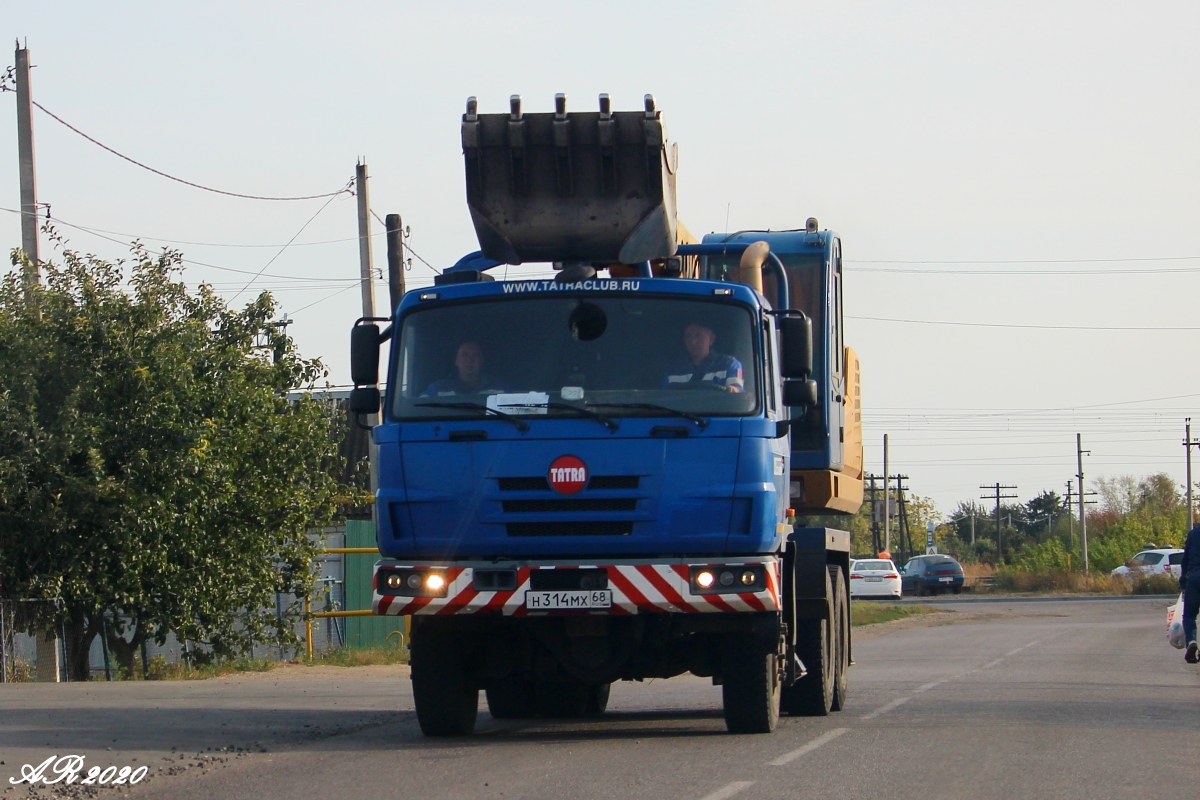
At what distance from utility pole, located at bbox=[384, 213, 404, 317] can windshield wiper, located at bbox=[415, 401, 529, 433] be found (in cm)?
1452

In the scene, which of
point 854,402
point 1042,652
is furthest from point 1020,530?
point 854,402

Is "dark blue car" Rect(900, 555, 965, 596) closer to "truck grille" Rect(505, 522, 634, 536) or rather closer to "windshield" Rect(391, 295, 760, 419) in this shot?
"windshield" Rect(391, 295, 760, 419)

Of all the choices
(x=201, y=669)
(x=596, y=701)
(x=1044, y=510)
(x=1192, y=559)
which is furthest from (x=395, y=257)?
(x=1044, y=510)

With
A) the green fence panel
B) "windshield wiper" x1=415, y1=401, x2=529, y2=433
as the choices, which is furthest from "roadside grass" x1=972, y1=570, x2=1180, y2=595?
"windshield wiper" x1=415, y1=401, x2=529, y2=433

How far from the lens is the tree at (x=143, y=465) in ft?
60.6

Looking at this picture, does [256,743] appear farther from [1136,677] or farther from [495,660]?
[1136,677]

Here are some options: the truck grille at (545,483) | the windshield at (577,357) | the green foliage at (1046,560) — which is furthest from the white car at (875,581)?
the truck grille at (545,483)

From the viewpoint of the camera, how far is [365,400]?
10.1 metres

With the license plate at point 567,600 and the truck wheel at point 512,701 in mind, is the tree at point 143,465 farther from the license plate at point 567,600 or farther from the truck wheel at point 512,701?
the license plate at point 567,600

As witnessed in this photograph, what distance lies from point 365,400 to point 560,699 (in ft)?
11.6

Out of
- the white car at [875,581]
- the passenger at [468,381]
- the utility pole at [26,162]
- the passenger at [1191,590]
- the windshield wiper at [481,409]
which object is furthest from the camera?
the white car at [875,581]

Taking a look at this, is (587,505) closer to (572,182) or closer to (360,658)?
(572,182)

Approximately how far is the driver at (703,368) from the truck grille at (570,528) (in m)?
0.93

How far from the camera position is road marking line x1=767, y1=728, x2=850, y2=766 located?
895 cm
